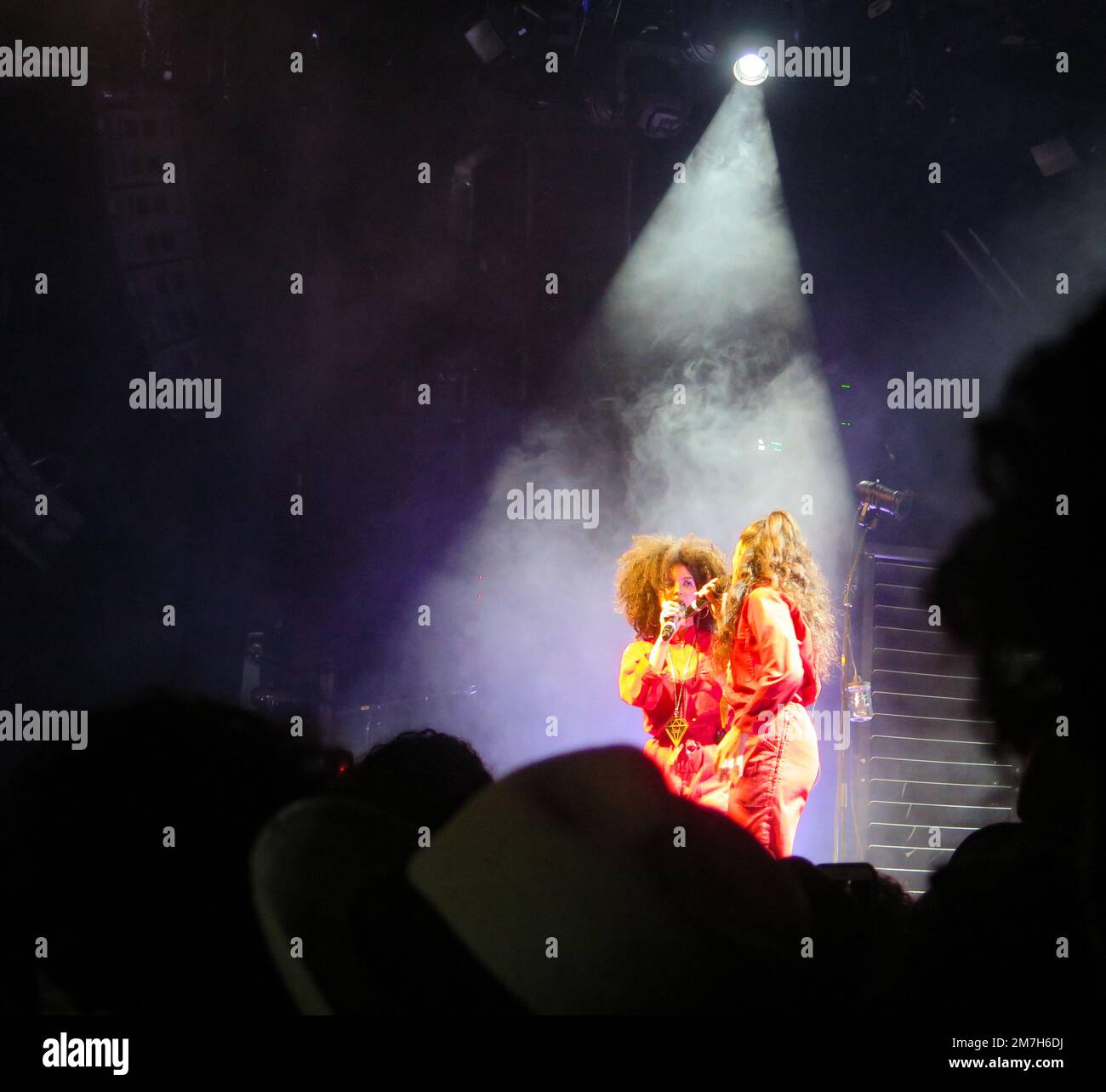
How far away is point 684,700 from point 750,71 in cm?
335

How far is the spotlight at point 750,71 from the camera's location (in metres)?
5.01

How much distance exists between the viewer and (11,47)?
4723 mm

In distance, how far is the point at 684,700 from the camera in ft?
14.7

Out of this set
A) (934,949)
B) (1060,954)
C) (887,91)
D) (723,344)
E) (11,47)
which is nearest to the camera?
(1060,954)

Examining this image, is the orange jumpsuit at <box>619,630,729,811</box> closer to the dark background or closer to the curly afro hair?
the curly afro hair

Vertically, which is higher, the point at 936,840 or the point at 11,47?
the point at 11,47

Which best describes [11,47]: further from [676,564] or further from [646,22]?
[676,564]

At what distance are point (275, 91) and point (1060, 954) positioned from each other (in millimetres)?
5626
